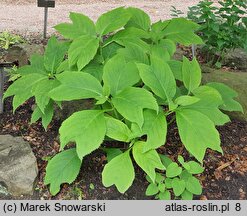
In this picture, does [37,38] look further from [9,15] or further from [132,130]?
[132,130]

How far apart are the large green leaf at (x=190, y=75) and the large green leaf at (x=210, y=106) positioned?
8cm

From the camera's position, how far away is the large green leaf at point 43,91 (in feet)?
9.38

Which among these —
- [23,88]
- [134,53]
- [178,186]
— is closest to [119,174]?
[178,186]

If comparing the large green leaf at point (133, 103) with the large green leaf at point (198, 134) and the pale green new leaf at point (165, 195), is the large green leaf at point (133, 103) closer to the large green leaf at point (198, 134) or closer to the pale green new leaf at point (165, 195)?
the large green leaf at point (198, 134)

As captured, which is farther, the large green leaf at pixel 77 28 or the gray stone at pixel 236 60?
the gray stone at pixel 236 60

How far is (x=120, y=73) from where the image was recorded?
9.10 feet

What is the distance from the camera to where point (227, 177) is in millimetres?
3051

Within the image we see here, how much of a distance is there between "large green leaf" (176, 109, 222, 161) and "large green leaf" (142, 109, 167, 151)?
107 millimetres

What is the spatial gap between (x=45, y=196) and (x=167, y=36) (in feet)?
4.87

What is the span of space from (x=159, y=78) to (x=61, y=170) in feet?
2.96

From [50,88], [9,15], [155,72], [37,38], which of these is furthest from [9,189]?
[9,15]

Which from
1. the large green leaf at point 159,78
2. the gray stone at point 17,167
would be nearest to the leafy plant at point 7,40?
the gray stone at point 17,167

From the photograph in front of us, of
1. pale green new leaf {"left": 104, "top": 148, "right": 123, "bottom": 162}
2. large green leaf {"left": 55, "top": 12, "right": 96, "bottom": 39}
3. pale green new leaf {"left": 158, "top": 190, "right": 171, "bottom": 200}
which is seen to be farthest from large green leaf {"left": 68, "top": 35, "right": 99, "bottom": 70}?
pale green new leaf {"left": 158, "top": 190, "right": 171, "bottom": 200}

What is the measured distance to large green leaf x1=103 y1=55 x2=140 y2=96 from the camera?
2747mm
